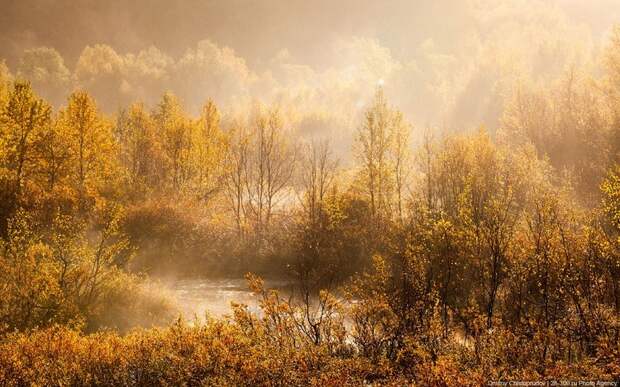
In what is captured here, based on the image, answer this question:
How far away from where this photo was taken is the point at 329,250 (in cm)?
3447

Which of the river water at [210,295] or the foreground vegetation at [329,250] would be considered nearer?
the foreground vegetation at [329,250]

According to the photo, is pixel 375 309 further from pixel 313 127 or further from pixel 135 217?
pixel 313 127

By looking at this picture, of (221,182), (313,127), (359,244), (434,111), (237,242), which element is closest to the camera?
(359,244)

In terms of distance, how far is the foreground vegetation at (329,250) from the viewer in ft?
49.6

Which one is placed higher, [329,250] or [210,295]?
[329,250]

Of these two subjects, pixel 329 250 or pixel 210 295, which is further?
pixel 329 250

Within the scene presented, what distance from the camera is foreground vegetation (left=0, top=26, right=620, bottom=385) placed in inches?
595

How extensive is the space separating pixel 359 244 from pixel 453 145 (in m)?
13.1

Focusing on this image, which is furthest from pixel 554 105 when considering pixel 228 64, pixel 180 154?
pixel 228 64

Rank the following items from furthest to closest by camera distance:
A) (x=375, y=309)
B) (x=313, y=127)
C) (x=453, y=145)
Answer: (x=313, y=127) < (x=453, y=145) < (x=375, y=309)

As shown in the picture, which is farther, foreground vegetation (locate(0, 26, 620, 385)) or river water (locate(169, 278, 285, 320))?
river water (locate(169, 278, 285, 320))

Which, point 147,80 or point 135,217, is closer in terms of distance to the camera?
point 135,217

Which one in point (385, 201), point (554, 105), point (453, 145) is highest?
point (554, 105)

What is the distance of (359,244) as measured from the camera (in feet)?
113
